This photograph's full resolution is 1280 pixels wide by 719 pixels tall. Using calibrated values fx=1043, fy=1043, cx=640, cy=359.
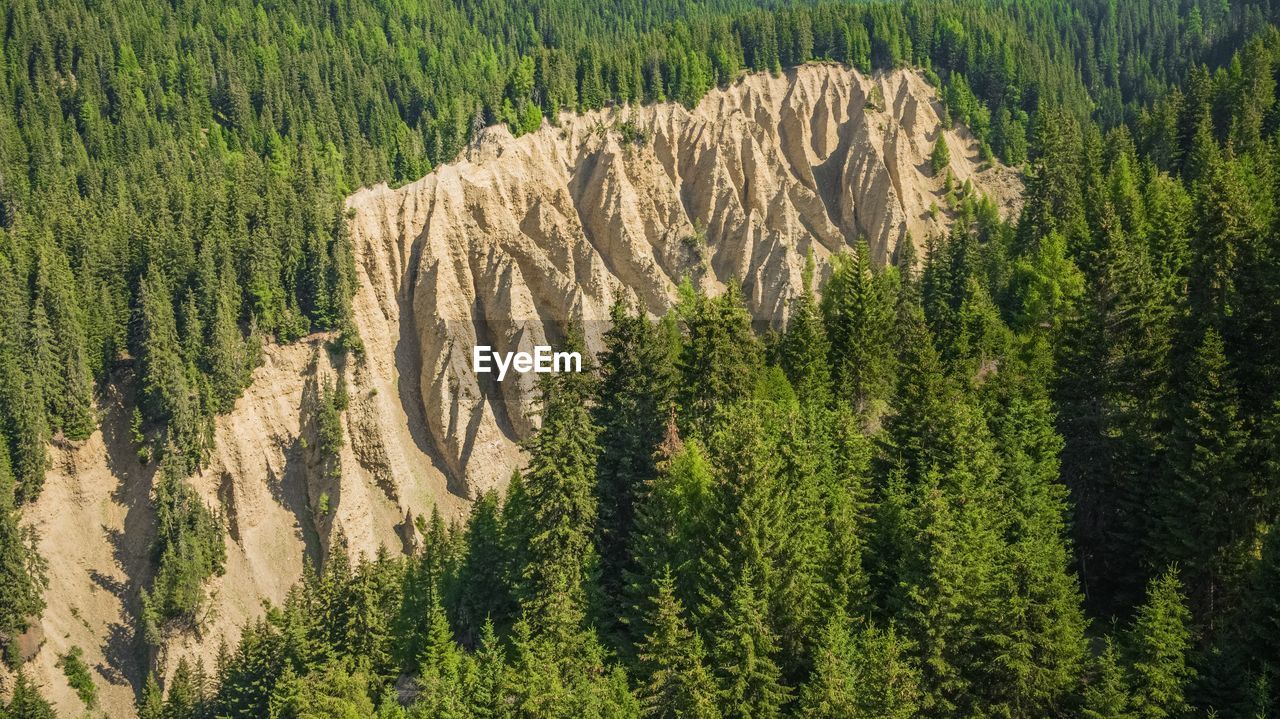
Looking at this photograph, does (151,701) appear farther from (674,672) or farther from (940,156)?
(940,156)

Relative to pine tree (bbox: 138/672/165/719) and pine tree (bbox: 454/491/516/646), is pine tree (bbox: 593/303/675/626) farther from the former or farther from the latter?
pine tree (bbox: 138/672/165/719)

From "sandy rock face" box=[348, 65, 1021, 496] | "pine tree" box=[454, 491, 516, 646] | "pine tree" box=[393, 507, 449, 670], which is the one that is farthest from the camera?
"sandy rock face" box=[348, 65, 1021, 496]

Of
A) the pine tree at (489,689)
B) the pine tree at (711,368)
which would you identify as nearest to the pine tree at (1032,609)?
the pine tree at (711,368)

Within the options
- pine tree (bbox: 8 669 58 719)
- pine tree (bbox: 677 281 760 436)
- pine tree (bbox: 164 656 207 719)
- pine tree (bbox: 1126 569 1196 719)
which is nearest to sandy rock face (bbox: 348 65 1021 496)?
pine tree (bbox: 164 656 207 719)

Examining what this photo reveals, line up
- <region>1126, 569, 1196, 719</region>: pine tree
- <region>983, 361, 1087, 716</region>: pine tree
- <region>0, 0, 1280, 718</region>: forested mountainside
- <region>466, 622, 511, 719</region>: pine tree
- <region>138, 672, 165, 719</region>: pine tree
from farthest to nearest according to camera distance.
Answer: <region>138, 672, 165, 719</region>: pine tree
<region>466, 622, 511, 719</region>: pine tree
<region>0, 0, 1280, 718</region>: forested mountainside
<region>983, 361, 1087, 716</region>: pine tree
<region>1126, 569, 1196, 719</region>: pine tree

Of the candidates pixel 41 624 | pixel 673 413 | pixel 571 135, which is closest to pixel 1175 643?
pixel 673 413

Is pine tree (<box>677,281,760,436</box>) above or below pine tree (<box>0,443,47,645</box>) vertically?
above

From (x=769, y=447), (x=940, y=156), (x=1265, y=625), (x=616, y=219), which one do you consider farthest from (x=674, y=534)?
(x=940, y=156)

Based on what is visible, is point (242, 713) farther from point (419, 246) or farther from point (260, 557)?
point (419, 246)
